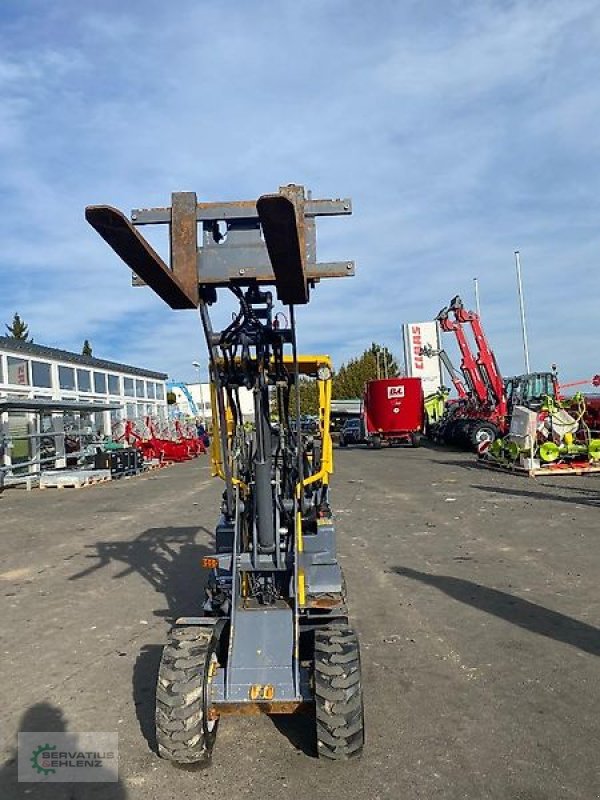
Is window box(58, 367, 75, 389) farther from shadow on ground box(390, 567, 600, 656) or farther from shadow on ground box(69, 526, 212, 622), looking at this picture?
shadow on ground box(390, 567, 600, 656)

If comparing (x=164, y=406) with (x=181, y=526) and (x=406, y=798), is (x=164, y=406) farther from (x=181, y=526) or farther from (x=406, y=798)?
(x=406, y=798)

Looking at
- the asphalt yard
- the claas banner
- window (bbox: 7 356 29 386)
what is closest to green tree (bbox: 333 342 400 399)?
the claas banner

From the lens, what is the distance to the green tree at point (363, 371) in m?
70.0

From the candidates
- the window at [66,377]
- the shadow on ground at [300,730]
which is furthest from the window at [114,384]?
the shadow on ground at [300,730]

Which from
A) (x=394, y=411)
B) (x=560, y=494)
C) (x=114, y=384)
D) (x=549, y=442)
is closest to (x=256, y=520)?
(x=560, y=494)

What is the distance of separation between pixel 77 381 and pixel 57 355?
2841mm

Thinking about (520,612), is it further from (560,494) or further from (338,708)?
(560,494)

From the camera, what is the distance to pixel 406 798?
3.62 meters

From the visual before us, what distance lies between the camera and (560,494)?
14.5 meters

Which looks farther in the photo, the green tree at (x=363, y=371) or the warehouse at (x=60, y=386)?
the green tree at (x=363, y=371)

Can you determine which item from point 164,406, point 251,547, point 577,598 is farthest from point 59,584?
point 164,406

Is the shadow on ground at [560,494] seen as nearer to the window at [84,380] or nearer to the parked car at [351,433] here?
the window at [84,380]

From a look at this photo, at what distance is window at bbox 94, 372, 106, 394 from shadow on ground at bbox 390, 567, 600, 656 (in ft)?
98.5

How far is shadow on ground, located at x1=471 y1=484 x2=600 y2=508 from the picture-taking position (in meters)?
13.5
